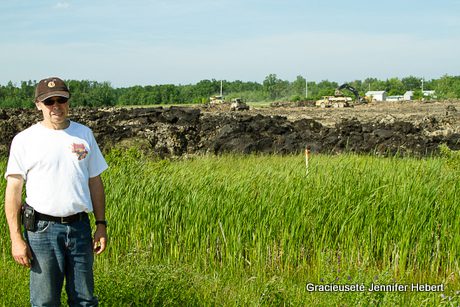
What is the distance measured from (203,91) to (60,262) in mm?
76617

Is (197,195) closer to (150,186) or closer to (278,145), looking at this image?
(150,186)

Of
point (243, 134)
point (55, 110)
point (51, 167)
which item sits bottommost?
point (243, 134)

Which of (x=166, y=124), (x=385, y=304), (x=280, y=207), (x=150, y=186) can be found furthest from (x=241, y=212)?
(x=166, y=124)

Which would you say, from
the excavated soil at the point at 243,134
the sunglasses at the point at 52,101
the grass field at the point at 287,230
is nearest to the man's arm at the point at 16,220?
the sunglasses at the point at 52,101

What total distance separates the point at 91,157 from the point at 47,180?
335mm

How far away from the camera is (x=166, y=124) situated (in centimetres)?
2052

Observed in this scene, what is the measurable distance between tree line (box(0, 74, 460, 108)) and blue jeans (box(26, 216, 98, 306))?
127 ft

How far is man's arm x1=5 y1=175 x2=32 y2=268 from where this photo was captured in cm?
396

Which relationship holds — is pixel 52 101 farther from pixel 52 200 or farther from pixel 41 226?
pixel 41 226

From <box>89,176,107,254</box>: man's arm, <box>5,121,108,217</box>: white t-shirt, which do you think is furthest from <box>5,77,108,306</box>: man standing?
<box>89,176,107,254</box>: man's arm

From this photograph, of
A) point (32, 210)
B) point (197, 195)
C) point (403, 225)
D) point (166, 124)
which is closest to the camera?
point (32, 210)

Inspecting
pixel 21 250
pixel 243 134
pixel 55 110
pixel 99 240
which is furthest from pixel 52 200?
pixel 243 134

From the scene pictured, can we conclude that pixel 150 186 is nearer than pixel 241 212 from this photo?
A: No

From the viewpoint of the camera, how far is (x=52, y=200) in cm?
398
